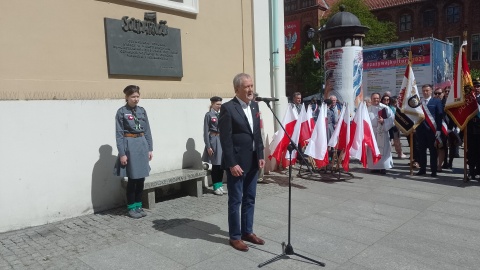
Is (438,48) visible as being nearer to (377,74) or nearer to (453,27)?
(377,74)

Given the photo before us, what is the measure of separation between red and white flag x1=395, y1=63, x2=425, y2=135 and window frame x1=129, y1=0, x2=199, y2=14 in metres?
4.68

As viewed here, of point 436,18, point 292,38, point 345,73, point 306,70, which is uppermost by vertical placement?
point 436,18

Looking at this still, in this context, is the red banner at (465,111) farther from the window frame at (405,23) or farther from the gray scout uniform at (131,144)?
the window frame at (405,23)

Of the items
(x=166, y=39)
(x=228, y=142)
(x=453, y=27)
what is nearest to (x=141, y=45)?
(x=166, y=39)

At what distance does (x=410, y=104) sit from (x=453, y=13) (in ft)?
131

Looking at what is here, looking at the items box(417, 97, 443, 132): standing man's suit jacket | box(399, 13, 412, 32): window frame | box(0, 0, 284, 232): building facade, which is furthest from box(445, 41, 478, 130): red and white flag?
box(399, 13, 412, 32): window frame

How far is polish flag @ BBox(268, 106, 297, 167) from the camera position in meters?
8.02

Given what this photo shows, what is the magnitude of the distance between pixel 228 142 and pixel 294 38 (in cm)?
4844

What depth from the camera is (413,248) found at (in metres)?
4.20

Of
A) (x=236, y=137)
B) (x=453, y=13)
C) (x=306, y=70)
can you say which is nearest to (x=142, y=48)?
(x=236, y=137)

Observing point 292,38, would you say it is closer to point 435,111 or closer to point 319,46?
point 319,46

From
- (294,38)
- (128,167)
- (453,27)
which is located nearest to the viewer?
(128,167)

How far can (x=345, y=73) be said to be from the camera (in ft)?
33.0

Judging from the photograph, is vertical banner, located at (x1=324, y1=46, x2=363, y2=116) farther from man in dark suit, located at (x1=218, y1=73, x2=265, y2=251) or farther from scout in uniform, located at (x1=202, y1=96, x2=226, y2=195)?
man in dark suit, located at (x1=218, y1=73, x2=265, y2=251)
